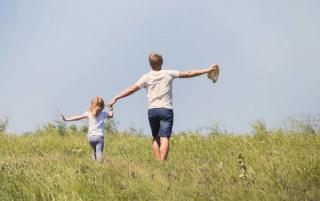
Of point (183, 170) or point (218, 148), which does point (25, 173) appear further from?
point (218, 148)

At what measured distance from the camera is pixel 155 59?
10648mm

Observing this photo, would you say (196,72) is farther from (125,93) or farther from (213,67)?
(125,93)

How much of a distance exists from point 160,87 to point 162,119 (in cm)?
50

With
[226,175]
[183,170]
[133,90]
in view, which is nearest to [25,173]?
[183,170]

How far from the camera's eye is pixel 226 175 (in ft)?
25.3

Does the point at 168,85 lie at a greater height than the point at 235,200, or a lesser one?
greater

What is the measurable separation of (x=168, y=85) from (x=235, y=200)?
4215 millimetres

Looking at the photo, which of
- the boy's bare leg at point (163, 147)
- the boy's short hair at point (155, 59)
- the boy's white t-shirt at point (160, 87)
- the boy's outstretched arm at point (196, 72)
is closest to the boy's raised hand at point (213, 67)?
the boy's outstretched arm at point (196, 72)

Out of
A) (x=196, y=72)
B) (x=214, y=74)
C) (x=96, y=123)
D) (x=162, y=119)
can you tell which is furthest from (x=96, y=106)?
(x=214, y=74)

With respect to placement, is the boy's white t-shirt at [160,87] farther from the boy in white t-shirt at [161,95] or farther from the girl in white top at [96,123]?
the girl in white top at [96,123]

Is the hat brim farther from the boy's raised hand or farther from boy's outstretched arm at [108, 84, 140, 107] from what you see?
boy's outstretched arm at [108, 84, 140, 107]

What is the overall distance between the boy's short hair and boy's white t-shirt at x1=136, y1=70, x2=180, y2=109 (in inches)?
5.3

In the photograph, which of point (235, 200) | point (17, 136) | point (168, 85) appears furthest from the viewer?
point (17, 136)

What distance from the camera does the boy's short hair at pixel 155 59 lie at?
1063cm
